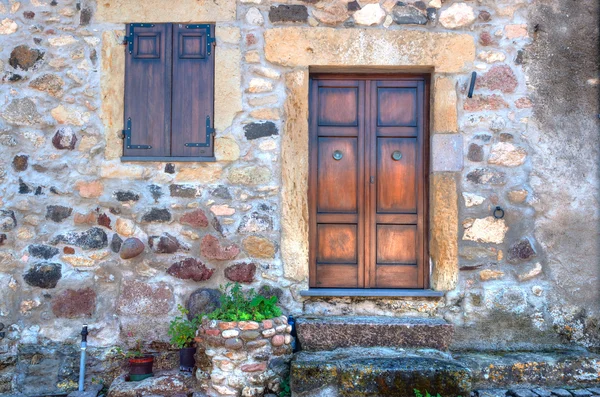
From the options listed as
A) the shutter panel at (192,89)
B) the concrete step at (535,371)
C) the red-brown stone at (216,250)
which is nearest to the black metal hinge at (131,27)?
the shutter panel at (192,89)

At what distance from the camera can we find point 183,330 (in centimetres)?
354

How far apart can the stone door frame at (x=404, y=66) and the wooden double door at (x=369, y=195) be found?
0.46ft

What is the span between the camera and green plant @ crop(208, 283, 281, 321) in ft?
11.0

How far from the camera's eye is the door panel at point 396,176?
12.8 feet

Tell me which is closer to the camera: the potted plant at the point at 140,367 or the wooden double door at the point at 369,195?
the potted plant at the point at 140,367

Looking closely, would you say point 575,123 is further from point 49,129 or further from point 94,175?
point 49,129

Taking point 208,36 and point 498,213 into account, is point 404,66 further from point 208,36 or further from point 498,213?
point 208,36

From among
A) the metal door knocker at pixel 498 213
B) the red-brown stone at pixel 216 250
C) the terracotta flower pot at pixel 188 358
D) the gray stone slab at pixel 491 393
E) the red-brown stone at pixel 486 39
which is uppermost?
the red-brown stone at pixel 486 39

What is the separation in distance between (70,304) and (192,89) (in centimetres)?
167

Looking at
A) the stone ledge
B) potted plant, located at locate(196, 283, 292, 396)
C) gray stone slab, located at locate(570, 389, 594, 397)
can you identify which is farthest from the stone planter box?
→ the stone ledge

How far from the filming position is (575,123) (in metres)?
3.81

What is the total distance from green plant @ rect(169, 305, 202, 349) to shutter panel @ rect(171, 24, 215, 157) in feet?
3.60

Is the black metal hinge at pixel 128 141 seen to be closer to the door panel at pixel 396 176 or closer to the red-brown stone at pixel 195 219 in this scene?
the red-brown stone at pixel 195 219

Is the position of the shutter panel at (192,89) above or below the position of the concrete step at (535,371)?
above
